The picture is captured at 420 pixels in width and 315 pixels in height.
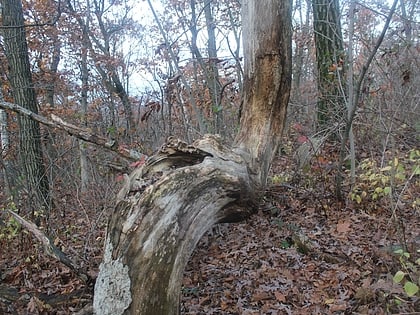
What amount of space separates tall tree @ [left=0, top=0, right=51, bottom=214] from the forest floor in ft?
4.69

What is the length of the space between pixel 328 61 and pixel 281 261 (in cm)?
400

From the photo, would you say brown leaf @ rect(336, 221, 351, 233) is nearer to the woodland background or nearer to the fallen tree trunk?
the woodland background

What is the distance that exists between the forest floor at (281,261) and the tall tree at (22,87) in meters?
1.43

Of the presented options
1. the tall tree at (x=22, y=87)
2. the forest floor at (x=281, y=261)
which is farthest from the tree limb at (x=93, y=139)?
the tall tree at (x=22, y=87)

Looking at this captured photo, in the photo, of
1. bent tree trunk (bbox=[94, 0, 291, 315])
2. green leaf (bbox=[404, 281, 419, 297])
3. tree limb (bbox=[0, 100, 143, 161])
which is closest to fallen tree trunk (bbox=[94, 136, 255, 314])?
bent tree trunk (bbox=[94, 0, 291, 315])

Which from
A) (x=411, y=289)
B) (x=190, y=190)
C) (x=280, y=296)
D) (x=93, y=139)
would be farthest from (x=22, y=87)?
(x=411, y=289)

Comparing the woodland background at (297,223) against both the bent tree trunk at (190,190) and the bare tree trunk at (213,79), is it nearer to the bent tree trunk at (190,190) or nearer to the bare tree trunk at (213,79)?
the bare tree trunk at (213,79)

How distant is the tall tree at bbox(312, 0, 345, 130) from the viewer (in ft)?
20.5

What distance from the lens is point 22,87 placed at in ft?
22.3

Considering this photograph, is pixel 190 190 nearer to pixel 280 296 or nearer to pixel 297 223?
pixel 280 296

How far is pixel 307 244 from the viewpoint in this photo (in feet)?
14.5

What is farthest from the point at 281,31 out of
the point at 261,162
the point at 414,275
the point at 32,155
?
the point at 32,155

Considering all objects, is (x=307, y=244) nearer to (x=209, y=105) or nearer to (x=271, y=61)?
(x=271, y=61)

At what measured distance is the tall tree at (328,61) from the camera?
6234 millimetres
